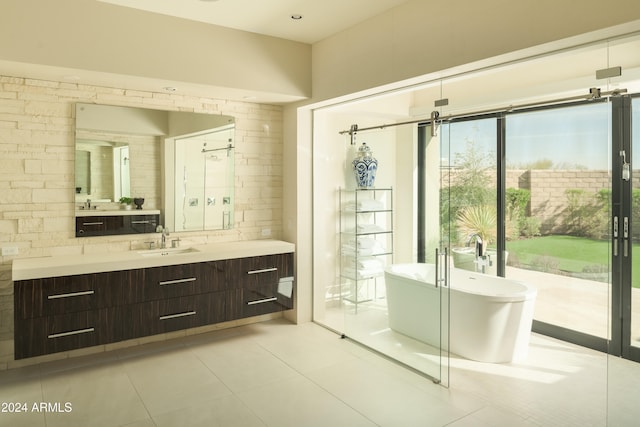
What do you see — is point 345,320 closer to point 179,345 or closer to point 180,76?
point 179,345

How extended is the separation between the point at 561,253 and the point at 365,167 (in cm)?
181

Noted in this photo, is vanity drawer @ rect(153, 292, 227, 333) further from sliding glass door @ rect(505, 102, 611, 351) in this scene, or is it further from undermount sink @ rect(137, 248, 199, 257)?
sliding glass door @ rect(505, 102, 611, 351)

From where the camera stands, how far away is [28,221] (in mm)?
3740

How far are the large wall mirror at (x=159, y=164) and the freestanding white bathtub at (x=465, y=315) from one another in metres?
2.05

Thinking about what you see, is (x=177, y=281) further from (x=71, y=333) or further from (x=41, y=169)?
(x=41, y=169)

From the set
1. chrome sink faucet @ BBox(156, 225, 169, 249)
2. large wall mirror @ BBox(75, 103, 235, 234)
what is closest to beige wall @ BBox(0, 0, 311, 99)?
large wall mirror @ BBox(75, 103, 235, 234)

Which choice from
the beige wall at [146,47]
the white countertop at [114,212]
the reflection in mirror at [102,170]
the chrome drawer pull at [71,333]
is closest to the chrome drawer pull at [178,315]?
the chrome drawer pull at [71,333]

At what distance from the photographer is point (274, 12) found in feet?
12.3

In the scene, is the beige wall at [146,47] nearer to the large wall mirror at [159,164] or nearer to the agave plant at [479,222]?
the large wall mirror at [159,164]

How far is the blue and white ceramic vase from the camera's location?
407 cm

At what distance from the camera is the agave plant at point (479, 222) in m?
3.81

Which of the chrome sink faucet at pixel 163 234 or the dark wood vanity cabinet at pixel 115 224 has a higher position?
the dark wood vanity cabinet at pixel 115 224

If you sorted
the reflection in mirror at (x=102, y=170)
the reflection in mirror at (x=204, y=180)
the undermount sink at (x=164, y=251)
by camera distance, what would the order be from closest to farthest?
the reflection in mirror at (x=102, y=170), the undermount sink at (x=164, y=251), the reflection in mirror at (x=204, y=180)

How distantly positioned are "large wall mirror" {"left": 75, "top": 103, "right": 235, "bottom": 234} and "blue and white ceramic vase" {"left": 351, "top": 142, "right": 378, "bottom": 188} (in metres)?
1.39
